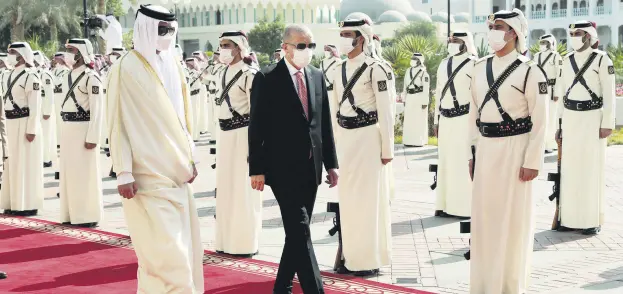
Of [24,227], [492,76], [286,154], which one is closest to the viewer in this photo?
[286,154]

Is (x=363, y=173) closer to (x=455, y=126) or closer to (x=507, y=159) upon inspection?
(x=507, y=159)

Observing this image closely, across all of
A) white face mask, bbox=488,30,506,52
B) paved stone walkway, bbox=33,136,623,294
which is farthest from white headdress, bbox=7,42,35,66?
white face mask, bbox=488,30,506,52

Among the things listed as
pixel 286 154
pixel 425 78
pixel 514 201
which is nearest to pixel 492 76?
pixel 514 201

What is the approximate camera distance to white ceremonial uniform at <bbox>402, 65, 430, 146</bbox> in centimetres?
1964

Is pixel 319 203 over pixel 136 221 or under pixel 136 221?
under

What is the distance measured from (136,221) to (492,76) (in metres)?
2.83

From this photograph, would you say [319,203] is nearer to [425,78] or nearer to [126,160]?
[126,160]

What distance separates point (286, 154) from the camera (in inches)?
252

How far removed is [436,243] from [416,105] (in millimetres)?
10693

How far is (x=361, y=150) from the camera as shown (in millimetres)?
7867

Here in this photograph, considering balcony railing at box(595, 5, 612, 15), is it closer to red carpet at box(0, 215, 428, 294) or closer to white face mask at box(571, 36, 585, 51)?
white face mask at box(571, 36, 585, 51)

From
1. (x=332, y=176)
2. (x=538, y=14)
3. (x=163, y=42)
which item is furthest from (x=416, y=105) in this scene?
(x=538, y=14)

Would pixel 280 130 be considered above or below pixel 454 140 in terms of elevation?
above

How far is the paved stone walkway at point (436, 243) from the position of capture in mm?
7707
